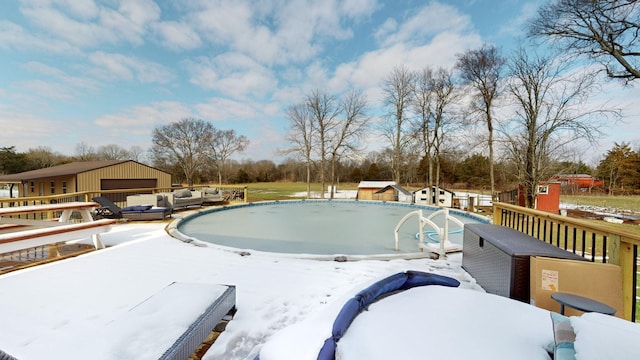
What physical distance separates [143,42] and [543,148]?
58.1ft

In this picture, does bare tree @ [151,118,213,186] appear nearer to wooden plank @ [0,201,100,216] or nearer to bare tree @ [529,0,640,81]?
wooden plank @ [0,201,100,216]

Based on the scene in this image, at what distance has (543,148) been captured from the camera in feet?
36.3

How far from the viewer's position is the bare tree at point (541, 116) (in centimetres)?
1007

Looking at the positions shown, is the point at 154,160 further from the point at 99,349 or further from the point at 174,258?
the point at 99,349

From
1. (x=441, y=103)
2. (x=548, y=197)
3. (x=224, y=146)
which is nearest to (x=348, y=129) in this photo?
(x=441, y=103)

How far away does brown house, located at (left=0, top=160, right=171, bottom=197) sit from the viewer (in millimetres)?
13742

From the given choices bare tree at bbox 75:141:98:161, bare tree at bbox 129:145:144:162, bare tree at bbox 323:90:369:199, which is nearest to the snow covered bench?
bare tree at bbox 323:90:369:199

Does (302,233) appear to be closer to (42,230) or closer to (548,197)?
(42,230)

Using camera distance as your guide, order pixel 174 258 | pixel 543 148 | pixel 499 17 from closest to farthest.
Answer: pixel 174 258, pixel 499 17, pixel 543 148

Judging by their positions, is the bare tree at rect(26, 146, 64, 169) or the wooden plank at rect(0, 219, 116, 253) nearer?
the wooden plank at rect(0, 219, 116, 253)

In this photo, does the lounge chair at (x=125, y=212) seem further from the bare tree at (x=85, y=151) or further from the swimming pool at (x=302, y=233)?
the bare tree at (x=85, y=151)

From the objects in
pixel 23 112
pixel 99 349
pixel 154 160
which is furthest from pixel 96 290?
pixel 154 160

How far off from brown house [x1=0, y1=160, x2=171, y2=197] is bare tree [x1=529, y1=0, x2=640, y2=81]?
828 inches

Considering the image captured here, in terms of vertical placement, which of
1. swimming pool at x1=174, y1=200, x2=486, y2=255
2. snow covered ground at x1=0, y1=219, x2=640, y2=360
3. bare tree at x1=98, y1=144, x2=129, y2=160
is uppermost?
bare tree at x1=98, y1=144, x2=129, y2=160
